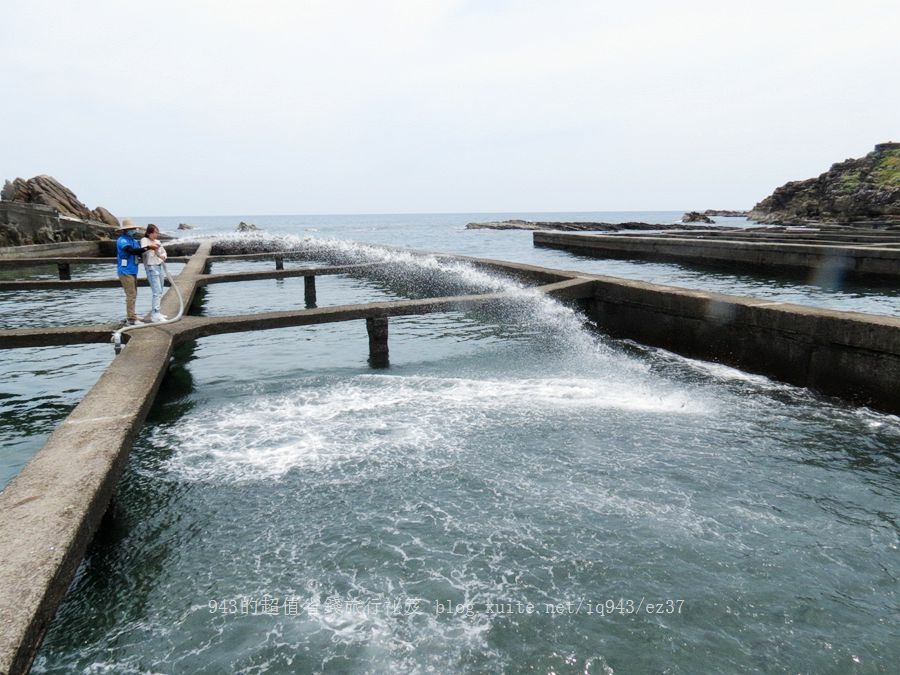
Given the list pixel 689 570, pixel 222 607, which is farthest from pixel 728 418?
pixel 222 607

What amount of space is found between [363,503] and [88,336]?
575cm

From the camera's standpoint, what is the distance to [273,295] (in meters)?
20.3

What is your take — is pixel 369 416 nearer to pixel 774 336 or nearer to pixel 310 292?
pixel 774 336

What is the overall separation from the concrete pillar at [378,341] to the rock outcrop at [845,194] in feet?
213

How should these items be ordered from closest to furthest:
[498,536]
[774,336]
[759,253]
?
[498,536] → [774,336] → [759,253]

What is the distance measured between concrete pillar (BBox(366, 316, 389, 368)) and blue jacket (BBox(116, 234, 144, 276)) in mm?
3966

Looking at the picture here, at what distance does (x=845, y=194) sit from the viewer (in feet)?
237

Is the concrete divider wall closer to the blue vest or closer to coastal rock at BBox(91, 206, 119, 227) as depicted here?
the blue vest

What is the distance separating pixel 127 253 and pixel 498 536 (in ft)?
26.7

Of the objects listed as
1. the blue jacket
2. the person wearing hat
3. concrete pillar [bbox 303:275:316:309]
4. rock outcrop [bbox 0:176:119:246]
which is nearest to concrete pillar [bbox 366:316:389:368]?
the person wearing hat

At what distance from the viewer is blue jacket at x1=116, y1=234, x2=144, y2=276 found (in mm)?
9273

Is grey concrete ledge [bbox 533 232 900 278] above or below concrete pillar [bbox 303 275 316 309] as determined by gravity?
above

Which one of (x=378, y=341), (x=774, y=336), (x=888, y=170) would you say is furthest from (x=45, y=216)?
(x=888, y=170)

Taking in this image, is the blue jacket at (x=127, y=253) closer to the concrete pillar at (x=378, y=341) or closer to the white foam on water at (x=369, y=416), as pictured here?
the white foam on water at (x=369, y=416)
